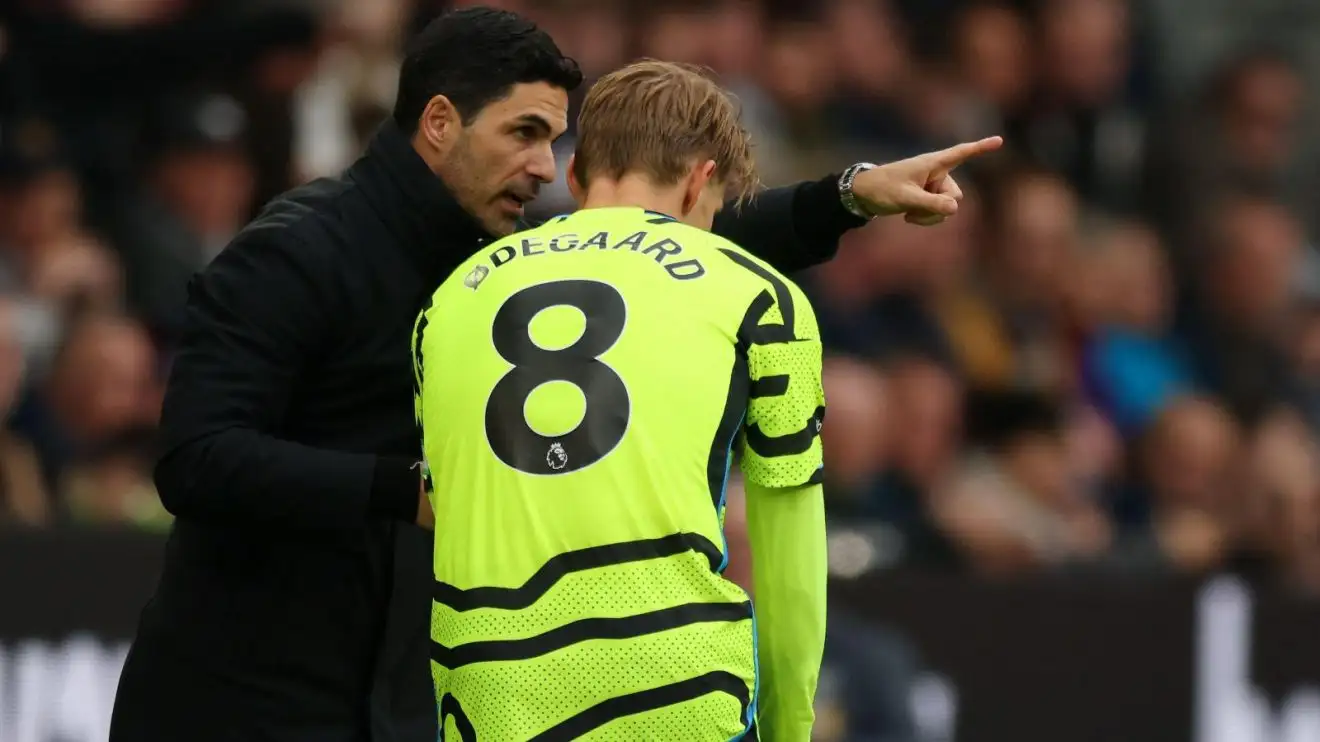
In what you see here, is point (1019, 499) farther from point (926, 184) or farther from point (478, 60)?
point (478, 60)

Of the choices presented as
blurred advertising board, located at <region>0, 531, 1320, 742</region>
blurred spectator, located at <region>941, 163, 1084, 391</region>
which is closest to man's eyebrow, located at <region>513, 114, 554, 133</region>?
blurred advertising board, located at <region>0, 531, 1320, 742</region>

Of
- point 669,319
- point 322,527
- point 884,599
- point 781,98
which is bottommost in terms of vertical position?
point 884,599

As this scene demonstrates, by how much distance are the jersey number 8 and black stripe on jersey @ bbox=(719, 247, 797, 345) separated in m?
0.19

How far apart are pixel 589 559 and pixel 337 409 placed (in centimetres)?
78

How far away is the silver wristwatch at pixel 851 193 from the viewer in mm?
3859

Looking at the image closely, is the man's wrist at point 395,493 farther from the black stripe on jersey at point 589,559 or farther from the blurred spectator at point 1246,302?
the blurred spectator at point 1246,302

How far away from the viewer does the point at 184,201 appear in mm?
7461

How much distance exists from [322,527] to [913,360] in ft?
15.7

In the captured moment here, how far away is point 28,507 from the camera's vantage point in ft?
21.5

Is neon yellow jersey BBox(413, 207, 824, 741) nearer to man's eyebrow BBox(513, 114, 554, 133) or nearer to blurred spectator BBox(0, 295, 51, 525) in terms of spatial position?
man's eyebrow BBox(513, 114, 554, 133)

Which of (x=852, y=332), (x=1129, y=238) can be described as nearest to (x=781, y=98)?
(x=852, y=332)

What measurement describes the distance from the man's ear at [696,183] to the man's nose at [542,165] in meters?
0.47

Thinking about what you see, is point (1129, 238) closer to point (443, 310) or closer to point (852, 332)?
point (852, 332)

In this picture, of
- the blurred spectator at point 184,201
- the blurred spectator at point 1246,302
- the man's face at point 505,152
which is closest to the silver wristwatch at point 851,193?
the man's face at point 505,152
